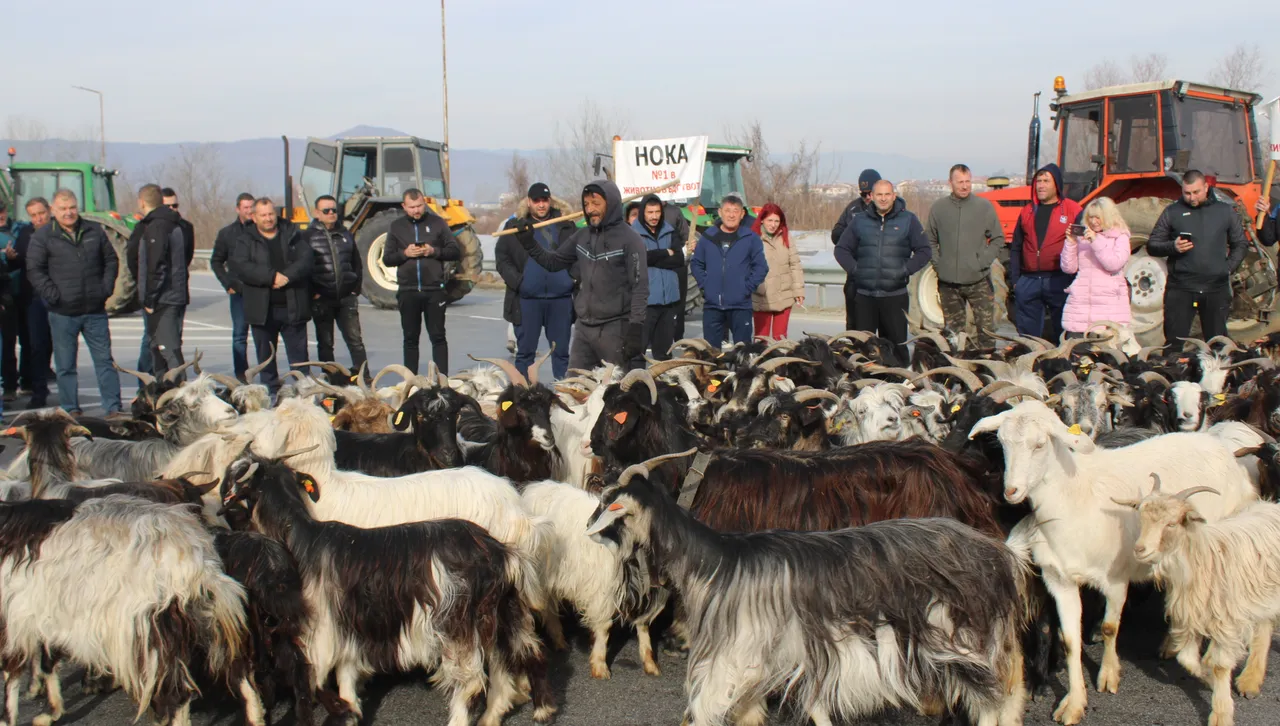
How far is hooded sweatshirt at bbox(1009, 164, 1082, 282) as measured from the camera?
884 cm

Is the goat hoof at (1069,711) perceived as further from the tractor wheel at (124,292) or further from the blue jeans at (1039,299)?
the tractor wheel at (124,292)

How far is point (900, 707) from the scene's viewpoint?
396 cm

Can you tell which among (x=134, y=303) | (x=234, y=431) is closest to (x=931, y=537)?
(x=234, y=431)

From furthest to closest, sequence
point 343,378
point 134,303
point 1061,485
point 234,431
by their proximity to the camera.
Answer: point 134,303 < point 343,378 < point 234,431 < point 1061,485

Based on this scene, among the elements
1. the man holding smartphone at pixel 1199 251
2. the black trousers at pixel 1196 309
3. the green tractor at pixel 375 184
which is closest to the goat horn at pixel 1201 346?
the man holding smartphone at pixel 1199 251

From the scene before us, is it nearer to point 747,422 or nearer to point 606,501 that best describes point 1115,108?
point 747,422

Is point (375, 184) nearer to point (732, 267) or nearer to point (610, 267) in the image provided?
point (732, 267)

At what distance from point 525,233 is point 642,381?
3030mm

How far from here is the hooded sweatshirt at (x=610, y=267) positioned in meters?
7.23

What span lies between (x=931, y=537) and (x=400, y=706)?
7.22 ft

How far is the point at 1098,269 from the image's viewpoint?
833cm

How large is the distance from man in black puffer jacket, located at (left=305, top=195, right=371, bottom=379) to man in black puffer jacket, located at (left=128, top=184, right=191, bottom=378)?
43.5 inches

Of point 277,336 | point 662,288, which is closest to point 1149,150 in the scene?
point 662,288

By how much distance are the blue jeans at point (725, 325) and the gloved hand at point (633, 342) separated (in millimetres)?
1878
